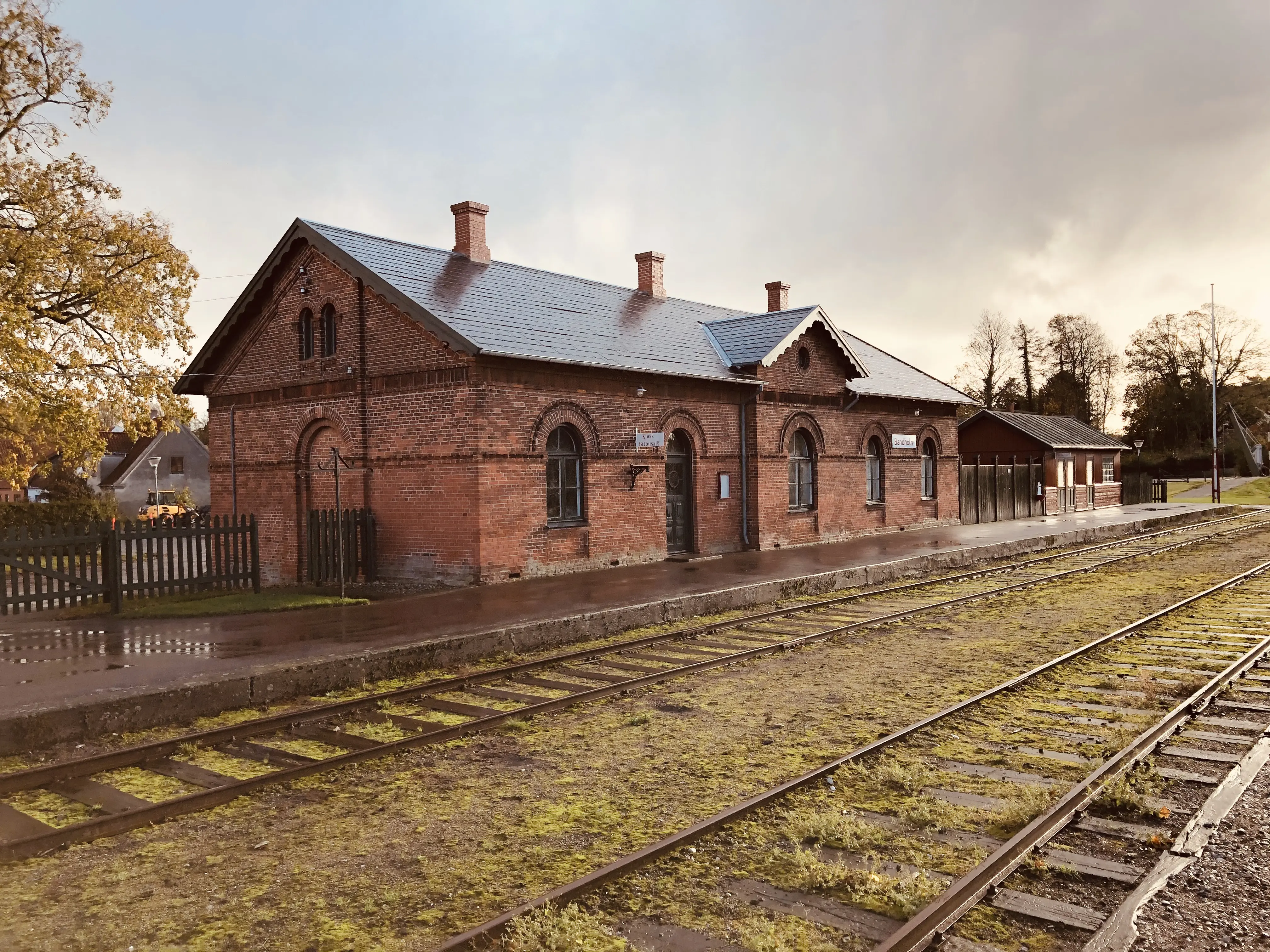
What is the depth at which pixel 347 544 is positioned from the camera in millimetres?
16766

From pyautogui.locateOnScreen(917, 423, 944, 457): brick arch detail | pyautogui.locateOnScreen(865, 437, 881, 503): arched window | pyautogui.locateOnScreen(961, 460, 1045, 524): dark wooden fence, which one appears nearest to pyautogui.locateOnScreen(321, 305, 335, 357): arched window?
pyautogui.locateOnScreen(865, 437, 881, 503): arched window

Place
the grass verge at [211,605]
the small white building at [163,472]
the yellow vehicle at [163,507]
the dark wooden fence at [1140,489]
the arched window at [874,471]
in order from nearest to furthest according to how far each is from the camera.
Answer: the grass verge at [211,605] → the arched window at [874,471] → the yellow vehicle at [163,507] → the dark wooden fence at [1140,489] → the small white building at [163,472]

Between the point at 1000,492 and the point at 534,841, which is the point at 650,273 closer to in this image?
the point at 1000,492

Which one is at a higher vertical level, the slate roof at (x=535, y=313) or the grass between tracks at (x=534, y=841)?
the slate roof at (x=535, y=313)

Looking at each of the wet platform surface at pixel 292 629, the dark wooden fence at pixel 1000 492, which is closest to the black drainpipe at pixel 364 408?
the wet platform surface at pixel 292 629

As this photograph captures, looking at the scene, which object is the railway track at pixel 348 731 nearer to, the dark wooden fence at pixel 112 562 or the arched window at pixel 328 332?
the dark wooden fence at pixel 112 562

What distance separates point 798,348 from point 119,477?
151 ft

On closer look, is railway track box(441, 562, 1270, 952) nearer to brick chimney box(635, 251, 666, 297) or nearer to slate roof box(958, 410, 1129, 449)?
brick chimney box(635, 251, 666, 297)

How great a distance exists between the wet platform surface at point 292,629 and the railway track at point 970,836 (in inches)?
222

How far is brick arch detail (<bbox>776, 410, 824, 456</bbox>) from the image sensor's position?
21.9 meters

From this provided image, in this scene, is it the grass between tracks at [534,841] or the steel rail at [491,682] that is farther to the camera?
the steel rail at [491,682]

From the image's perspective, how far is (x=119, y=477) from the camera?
53.7m

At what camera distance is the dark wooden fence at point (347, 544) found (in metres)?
16.8

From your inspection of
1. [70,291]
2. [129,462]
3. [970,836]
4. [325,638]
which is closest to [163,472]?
[129,462]
